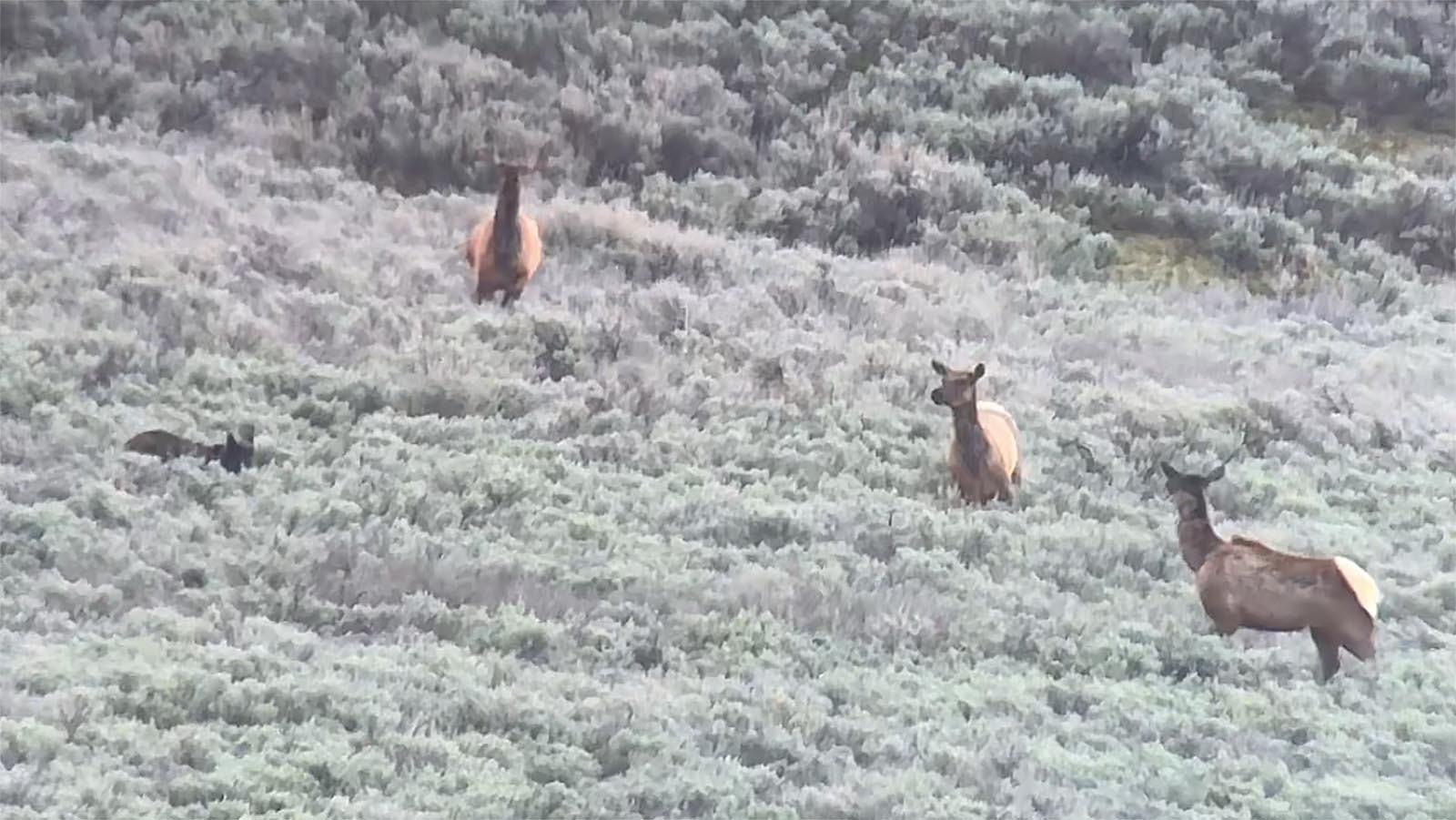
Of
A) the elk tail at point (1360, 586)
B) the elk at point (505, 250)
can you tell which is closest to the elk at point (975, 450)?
the elk tail at point (1360, 586)

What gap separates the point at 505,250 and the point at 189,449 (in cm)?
65

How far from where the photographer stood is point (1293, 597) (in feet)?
5.06

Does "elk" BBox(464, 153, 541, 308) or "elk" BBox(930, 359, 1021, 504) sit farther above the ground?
Answer: "elk" BBox(930, 359, 1021, 504)

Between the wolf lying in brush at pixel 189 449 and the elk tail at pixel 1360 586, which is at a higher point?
the elk tail at pixel 1360 586

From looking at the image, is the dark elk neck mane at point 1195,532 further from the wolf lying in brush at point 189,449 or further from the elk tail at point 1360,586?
the wolf lying in brush at point 189,449

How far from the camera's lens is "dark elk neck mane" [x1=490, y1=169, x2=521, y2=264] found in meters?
2.34

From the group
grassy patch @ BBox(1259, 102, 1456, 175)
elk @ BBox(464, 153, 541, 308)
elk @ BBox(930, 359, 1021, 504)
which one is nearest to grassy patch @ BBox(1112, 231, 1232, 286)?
grassy patch @ BBox(1259, 102, 1456, 175)

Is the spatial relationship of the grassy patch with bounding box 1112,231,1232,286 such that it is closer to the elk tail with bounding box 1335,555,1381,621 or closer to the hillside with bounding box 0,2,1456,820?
the hillside with bounding box 0,2,1456,820

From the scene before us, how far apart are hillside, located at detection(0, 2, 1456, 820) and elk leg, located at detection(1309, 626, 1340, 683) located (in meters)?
0.02

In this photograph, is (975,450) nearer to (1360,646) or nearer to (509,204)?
(1360,646)

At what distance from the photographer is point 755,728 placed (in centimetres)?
142

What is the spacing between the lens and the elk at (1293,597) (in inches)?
60.8

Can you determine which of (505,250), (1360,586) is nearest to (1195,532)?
(1360,586)

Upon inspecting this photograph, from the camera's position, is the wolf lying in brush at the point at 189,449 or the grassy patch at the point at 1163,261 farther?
the grassy patch at the point at 1163,261
